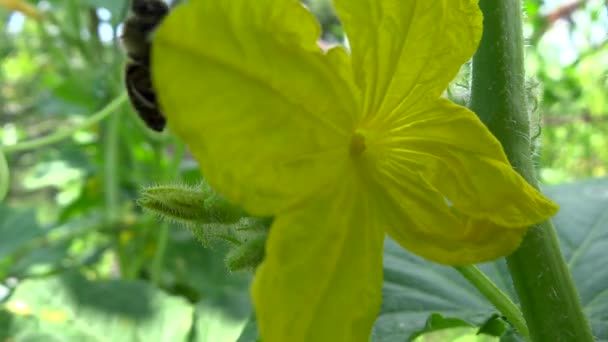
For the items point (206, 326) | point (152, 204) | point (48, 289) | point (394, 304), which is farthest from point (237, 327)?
point (152, 204)

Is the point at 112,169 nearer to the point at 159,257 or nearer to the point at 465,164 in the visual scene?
the point at 159,257

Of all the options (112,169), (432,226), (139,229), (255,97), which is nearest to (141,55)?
(255,97)

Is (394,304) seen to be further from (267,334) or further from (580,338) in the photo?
(267,334)

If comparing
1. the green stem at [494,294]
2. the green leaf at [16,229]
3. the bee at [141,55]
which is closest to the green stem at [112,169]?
the green leaf at [16,229]

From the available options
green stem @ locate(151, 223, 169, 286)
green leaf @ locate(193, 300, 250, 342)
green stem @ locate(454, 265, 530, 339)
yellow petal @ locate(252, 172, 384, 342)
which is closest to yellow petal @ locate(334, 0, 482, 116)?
yellow petal @ locate(252, 172, 384, 342)

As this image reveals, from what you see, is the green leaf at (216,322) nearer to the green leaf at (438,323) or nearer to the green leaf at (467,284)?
the green leaf at (467,284)
